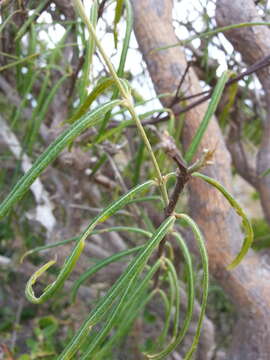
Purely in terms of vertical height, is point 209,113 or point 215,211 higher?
point 209,113

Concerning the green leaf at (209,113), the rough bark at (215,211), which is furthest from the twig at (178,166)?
the rough bark at (215,211)

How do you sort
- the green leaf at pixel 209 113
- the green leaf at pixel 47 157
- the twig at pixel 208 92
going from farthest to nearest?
1. the twig at pixel 208 92
2. the green leaf at pixel 209 113
3. the green leaf at pixel 47 157

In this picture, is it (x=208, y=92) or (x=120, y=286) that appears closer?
(x=120, y=286)

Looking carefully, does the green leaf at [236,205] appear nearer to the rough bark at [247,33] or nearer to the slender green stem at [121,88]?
the slender green stem at [121,88]

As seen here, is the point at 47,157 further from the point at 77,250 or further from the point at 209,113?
the point at 209,113

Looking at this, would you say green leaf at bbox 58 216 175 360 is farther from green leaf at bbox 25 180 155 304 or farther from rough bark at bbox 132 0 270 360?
rough bark at bbox 132 0 270 360

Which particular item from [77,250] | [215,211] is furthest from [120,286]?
[215,211]

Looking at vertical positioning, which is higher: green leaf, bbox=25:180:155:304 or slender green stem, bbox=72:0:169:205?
slender green stem, bbox=72:0:169:205

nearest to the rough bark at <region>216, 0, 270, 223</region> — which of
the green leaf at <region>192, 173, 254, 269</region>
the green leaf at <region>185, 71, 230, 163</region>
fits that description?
the green leaf at <region>185, 71, 230, 163</region>
